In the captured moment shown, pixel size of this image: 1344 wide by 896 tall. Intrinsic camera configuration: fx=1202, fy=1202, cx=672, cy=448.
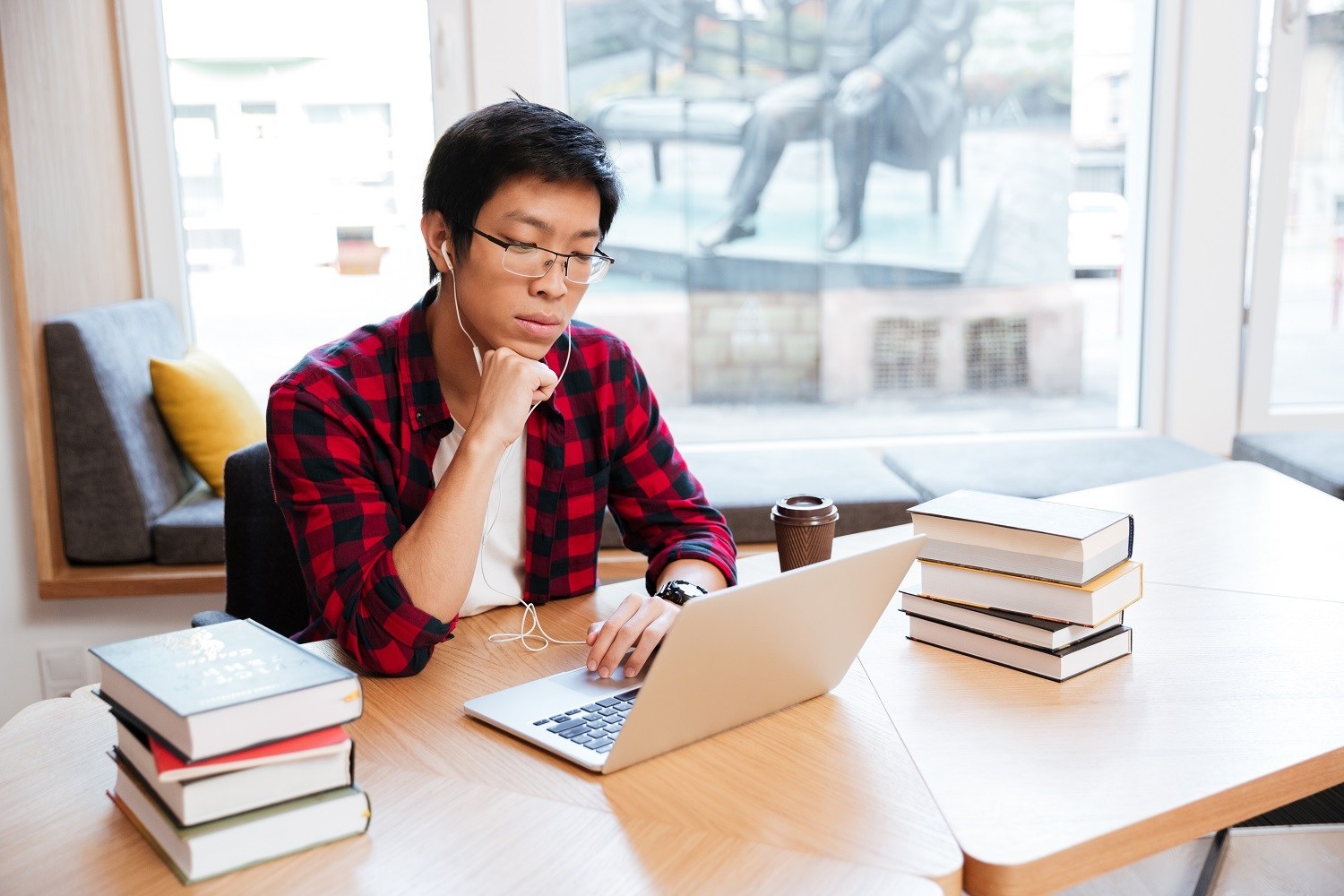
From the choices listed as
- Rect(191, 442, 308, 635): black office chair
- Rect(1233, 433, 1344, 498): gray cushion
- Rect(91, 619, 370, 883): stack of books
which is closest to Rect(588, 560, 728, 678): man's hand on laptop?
Rect(91, 619, 370, 883): stack of books

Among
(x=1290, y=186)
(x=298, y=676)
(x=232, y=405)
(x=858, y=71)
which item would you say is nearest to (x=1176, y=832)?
(x=298, y=676)

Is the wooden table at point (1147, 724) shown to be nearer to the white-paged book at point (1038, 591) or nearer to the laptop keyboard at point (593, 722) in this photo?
the white-paged book at point (1038, 591)

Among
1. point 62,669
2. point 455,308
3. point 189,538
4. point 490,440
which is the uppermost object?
point 455,308

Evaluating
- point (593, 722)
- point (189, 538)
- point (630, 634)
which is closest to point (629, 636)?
point (630, 634)

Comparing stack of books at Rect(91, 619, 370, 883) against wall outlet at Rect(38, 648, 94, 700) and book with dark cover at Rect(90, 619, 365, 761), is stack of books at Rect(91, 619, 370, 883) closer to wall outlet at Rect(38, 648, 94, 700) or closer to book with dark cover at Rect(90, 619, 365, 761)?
book with dark cover at Rect(90, 619, 365, 761)

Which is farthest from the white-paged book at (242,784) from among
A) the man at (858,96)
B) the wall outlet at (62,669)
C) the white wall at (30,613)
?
the man at (858,96)

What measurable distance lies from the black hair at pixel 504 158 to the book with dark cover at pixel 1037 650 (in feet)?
2.19

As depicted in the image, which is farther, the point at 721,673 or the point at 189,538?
the point at 189,538

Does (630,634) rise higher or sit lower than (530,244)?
lower

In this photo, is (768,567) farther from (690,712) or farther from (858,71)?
(858,71)

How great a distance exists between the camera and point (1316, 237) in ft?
11.4

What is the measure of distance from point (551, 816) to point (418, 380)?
2.38 ft

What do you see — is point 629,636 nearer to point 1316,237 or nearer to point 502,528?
point 502,528

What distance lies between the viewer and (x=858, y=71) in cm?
333
